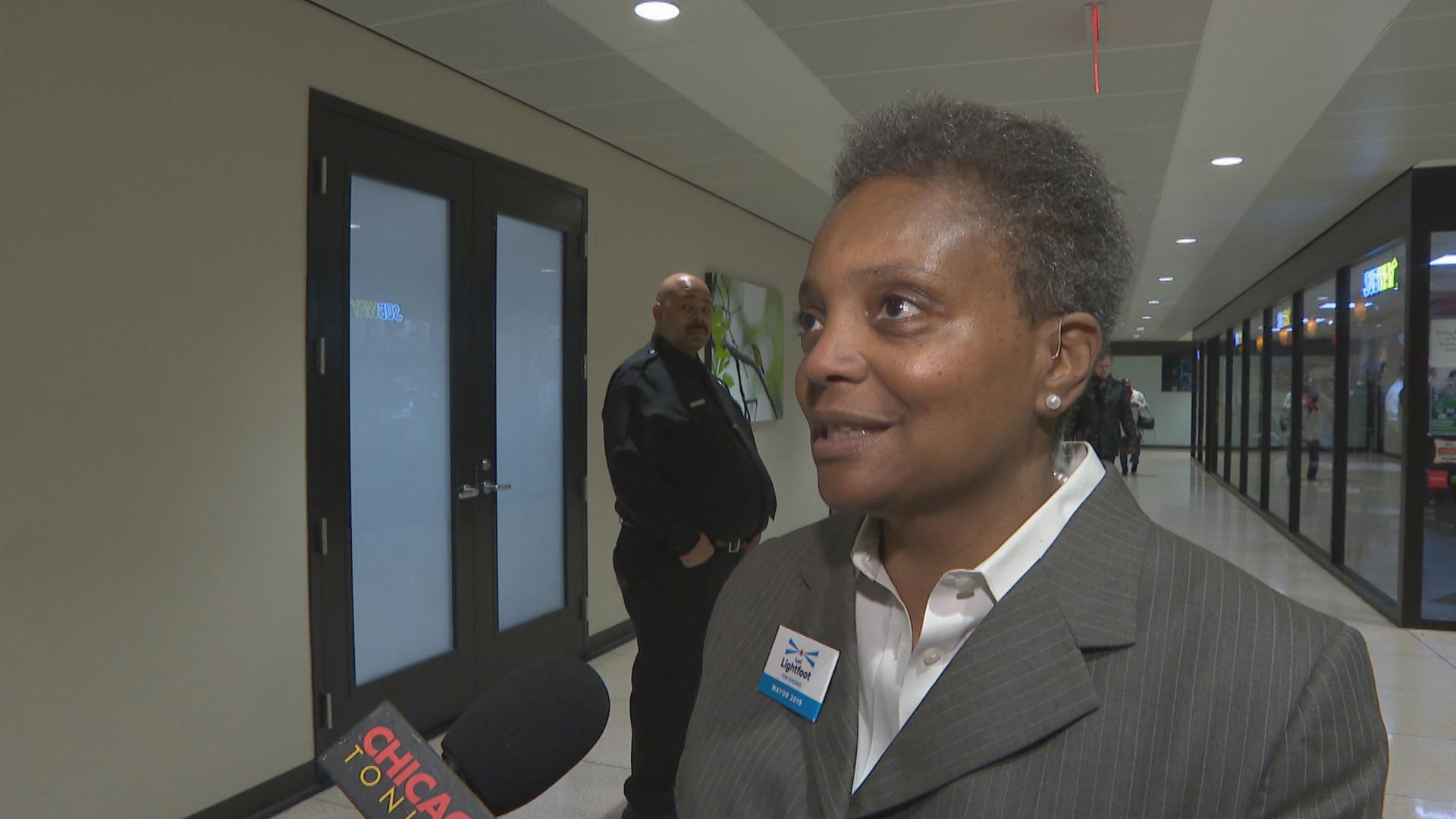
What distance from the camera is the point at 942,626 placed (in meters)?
0.99

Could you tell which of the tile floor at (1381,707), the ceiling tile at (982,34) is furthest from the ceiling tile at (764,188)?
the tile floor at (1381,707)

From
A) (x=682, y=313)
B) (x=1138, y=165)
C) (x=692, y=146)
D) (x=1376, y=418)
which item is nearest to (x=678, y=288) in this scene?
(x=682, y=313)

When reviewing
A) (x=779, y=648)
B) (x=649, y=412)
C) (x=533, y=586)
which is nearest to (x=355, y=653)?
(x=533, y=586)

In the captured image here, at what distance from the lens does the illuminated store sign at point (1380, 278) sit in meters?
6.36

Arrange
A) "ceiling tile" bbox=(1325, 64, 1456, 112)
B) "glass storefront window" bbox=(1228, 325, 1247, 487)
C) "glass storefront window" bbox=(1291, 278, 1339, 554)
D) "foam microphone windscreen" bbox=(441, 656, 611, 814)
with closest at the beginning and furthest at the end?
"foam microphone windscreen" bbox=(441, 656, 611, 814) → "ceiling tile" bbox=(1325, 64, 1456, 112) → "glass storefront window" bbox=(1291, 278, 1339, 554) → "glass storefront window" bbox=(1228, 325, 1247, 487)

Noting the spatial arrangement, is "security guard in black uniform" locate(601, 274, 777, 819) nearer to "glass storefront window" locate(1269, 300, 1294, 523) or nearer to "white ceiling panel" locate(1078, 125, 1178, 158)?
"white ceiling panel" locate(1078, 125, 1178, 158)

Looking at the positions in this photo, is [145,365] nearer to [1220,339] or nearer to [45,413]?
[45,413]

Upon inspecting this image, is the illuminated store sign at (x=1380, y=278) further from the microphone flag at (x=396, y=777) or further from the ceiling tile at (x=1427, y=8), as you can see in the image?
the microphone flag at (x=396, y=777)

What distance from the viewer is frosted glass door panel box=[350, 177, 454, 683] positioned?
3.85m

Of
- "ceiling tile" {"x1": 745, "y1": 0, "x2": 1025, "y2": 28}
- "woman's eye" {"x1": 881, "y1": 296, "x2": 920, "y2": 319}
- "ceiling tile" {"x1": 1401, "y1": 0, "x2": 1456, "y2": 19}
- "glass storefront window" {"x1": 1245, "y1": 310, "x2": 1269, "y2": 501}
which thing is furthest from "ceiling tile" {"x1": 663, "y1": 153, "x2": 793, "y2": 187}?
"glass storefront window" {"x1": 1245, "y1": 310, "x2": 1269, "y2": 501}

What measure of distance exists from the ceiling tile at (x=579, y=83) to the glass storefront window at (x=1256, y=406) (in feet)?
29.9

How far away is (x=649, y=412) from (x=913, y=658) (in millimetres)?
2341

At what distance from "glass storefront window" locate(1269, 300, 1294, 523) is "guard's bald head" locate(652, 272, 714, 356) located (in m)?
8.12

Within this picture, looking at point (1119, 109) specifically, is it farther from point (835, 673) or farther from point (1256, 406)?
point (1256, 406)
